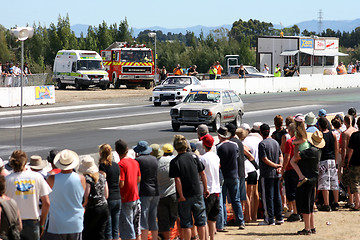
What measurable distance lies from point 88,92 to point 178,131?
2279 centimetres

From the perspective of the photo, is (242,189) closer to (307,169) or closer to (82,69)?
(307,169)

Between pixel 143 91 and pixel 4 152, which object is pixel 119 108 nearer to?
pixel 143 91

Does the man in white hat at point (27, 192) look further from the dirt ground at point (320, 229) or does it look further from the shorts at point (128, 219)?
the dirt ground at point (320, 229)

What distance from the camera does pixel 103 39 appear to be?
78.4 meters

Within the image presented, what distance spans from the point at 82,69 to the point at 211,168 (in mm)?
36320

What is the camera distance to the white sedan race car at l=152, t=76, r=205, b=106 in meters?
31.3

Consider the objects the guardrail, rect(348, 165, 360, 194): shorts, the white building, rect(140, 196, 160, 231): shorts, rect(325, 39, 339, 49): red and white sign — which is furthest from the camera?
rect(325, 39, 339, 49): red and white sign

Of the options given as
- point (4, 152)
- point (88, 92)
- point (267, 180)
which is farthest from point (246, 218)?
point (88, 92)

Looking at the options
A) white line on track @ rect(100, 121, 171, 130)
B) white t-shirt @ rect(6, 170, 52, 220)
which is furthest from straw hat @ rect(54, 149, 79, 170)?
white line on track @ rect(100, 121, 171, 130)

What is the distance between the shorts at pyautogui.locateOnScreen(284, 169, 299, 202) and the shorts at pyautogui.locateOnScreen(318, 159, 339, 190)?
669 mm

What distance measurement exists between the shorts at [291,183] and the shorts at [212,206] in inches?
75.7

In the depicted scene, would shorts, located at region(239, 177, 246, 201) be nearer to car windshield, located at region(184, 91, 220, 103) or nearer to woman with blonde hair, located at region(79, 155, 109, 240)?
woman with blonde hair, located at region(79, 155, 109, 240)

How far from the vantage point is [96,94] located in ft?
140

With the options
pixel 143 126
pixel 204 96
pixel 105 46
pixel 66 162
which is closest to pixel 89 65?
pixel 143 126
